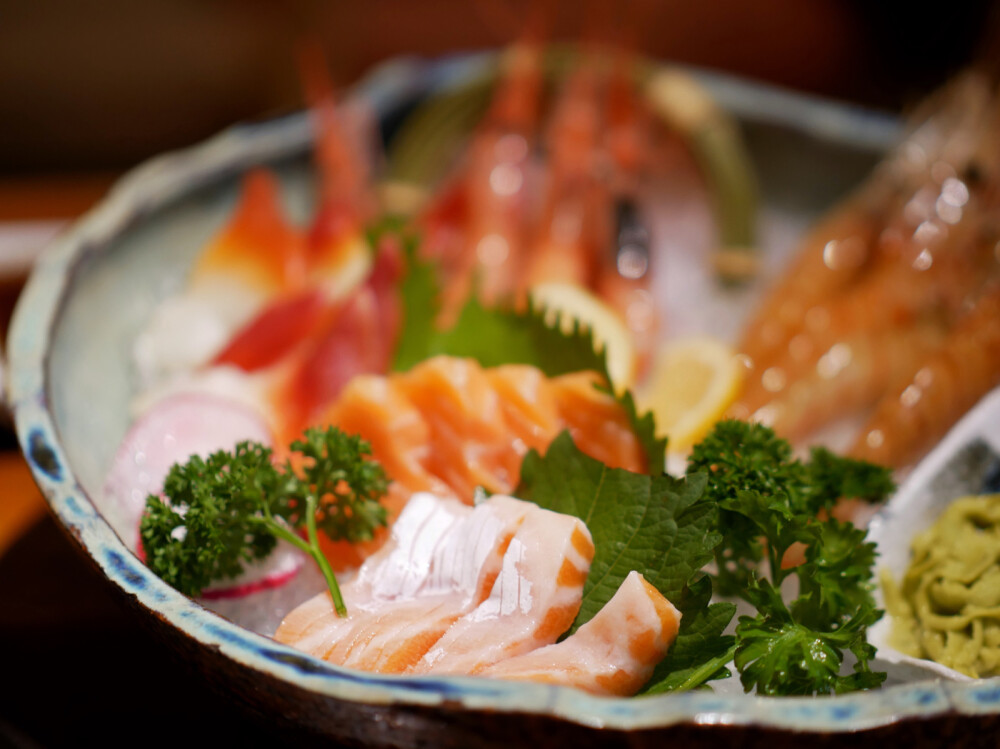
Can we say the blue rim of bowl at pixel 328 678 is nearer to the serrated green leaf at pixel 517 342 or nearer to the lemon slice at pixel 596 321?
the serrated green leaf at pixel 517 342

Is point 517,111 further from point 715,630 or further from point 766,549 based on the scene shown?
point 715,630

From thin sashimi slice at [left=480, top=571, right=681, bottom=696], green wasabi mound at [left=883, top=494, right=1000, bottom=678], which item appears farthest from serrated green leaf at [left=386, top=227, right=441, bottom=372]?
green wasabi mound at [left=883, top=494, right=1000, bottom=678]

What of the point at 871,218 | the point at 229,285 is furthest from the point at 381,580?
the point at 871,218

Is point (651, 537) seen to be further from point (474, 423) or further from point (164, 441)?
point (164, 441)

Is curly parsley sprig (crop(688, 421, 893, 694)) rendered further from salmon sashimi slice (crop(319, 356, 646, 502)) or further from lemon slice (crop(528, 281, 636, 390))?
lemon slice (crop(528, 281, 636, 390))

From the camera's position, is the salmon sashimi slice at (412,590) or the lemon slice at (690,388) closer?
the salmon sashimi slice at (412,590)

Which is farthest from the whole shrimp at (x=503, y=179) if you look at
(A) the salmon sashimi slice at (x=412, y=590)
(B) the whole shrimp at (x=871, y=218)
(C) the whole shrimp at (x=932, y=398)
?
(A) the salmon sashimi slice at (x=412, y=590)
